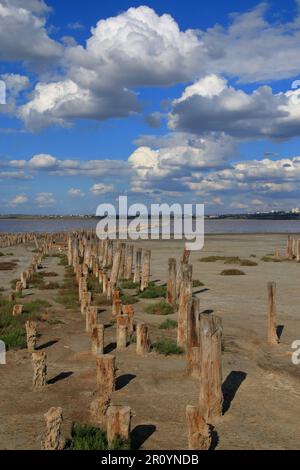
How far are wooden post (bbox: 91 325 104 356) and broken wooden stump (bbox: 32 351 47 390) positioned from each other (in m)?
2.14

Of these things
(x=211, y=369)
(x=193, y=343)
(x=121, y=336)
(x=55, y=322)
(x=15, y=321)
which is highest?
(x=211, y=369)

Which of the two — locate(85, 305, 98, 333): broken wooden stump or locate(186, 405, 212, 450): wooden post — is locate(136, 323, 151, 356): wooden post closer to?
locate(85, 305, 98, 333): broken wooden stump

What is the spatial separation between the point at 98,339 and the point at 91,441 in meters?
4.68

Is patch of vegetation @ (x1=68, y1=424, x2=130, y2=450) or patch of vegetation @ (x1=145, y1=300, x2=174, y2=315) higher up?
patch of vegetation @ (x1=68, y1=424, x2=130, y2=450)

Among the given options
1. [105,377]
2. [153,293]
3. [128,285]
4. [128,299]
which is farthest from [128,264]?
[105,377]

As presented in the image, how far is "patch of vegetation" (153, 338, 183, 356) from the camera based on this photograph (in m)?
12.1

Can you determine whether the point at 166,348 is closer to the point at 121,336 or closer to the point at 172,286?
the point at 121,336

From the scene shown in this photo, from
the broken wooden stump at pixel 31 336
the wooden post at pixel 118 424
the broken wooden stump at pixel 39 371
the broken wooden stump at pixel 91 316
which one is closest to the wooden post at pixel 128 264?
the broken wooden stump at pixel 91 316

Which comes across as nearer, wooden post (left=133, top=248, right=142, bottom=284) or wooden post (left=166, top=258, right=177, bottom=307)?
wooden post (left=166, top=258, right=177, bottom=307)

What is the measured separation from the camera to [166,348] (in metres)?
12.1

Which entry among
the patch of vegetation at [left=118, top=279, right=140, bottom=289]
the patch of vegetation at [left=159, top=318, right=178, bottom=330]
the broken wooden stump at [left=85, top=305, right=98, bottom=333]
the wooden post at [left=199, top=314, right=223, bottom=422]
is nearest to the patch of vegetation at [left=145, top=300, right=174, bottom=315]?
the patch of vegetation at [left=159, top=318, right=178, bottom=330]

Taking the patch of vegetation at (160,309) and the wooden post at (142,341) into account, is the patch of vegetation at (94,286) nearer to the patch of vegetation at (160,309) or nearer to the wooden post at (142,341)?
the patch of vegetation at (160,309)
